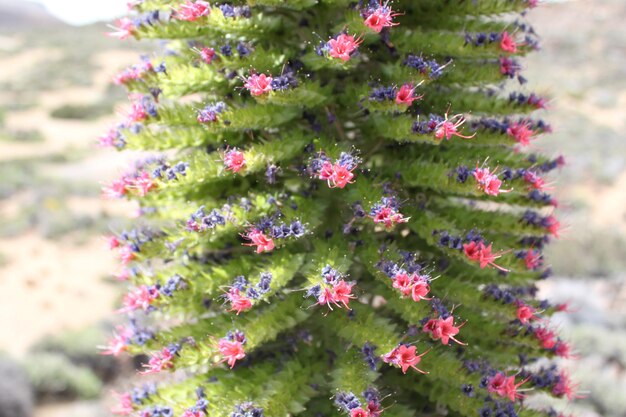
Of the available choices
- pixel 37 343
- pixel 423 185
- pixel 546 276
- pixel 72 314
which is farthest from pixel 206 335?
pixel 72 314

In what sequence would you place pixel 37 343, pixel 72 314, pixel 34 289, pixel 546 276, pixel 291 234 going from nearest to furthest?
pixel 291 234 < pixel 546 276 < pixel 37 343 < pixel 72 314 < pixel 34 289

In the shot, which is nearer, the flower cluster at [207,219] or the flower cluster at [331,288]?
the flower cluster at [331,288]

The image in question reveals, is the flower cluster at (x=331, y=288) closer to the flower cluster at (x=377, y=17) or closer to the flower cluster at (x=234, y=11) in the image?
the flower cluster at (x=377, y=17)

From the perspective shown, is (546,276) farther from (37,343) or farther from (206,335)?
(37,343)

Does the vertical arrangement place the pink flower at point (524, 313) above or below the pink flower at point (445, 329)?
below

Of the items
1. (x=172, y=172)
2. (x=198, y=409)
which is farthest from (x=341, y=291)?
(x=172, y=172)

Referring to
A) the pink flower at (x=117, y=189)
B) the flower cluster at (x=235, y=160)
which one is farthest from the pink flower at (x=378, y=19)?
the pink flower at (x=117, y=189)

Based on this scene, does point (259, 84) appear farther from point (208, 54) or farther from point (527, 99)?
point (527, 99)
